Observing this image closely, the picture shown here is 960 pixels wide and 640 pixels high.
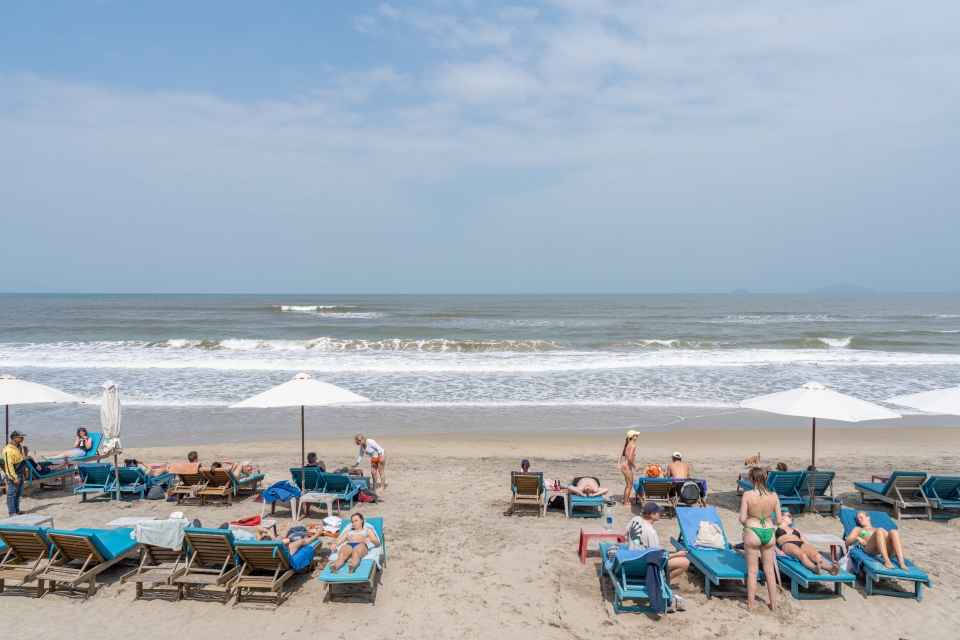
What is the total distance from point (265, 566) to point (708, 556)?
14.9 feet

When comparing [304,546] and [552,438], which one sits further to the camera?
[552,438]

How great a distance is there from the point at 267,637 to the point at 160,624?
1.07m

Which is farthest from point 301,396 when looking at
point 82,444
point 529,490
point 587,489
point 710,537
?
point 710,537

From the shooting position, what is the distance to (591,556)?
6824 mm

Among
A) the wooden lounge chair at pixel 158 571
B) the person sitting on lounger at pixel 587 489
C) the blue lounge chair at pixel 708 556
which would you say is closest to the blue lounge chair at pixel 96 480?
the wooden lounge chair at pixel 158 571

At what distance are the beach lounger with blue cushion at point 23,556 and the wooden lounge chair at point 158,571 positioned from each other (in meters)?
0.79

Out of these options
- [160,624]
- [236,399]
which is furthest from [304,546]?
[236,399]

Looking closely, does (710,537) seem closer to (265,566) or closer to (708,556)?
(708,556)

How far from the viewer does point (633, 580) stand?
19.1 ft

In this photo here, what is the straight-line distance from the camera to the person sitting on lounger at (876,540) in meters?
5.94

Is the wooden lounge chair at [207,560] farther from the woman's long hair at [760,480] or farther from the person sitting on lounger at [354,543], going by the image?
the woman's long hair at [760,480]

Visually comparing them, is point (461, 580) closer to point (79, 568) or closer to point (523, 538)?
point (523, 538)

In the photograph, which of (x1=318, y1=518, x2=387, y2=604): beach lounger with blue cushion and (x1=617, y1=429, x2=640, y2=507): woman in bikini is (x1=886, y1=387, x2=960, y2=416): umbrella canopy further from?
(x1=318, y1=518, x2=387, y2=604): beach lounger with blue cushion

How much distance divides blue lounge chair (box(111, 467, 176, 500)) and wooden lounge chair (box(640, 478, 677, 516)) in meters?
7.41
